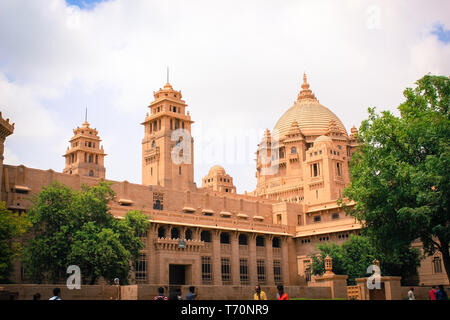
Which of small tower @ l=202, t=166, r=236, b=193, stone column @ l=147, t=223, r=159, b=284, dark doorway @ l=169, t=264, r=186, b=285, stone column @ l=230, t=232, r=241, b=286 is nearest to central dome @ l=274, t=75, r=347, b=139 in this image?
small tower @ l=202, t=166, r=236, b=193

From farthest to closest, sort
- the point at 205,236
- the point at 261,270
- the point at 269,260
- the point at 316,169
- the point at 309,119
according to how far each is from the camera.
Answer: the point at 309,119
the point at 316,169
the point at 269,260
the point at 261,270
the point at 205,236

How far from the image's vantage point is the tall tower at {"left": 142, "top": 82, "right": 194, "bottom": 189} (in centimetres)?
8719

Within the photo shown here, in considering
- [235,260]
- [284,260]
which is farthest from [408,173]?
[284,260]

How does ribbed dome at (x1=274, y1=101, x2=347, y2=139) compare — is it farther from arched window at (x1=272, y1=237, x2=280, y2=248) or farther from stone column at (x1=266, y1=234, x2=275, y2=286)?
stone column at (x1=266, y1=234, x2=275, y2=286)

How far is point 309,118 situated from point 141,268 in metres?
67.1

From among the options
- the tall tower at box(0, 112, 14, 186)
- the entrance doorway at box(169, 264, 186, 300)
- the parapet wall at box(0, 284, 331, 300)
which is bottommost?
the parapet wall at box(0, 284, 331, 300)

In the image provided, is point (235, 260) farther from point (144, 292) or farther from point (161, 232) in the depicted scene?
point (144, 292)

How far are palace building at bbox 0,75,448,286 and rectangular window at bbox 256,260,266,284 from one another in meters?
0.14

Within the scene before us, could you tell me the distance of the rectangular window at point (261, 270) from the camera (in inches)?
2788

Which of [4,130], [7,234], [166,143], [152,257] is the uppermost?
[166,143]

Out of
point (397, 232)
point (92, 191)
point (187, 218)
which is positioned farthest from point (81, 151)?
point (397, 232)

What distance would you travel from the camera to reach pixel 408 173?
36.4 metres

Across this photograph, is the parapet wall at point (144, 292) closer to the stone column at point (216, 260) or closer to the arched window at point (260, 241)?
the stone column at point (216, 260)

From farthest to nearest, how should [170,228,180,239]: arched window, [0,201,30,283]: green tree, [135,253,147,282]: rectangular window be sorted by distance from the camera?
[170,228,180,239]: arched window < [135,253,147,282]: rectangular window < [0,201,30,283]: green tree
